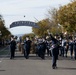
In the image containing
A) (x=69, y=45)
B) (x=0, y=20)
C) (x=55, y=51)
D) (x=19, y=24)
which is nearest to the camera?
(x=55, y=51)

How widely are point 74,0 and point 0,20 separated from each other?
40.7 m

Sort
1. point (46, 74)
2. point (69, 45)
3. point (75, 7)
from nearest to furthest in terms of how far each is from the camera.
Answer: point (46, 74) < point (69, 45) < point (75, 7)

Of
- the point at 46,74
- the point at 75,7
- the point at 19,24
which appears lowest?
the point at 46,74

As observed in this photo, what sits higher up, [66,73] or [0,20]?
[0,20]

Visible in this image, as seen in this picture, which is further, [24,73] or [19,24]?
[19,24]

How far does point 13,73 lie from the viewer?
1598 centimetres

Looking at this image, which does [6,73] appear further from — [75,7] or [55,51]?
[75,7]

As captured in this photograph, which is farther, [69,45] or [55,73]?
[69,45]

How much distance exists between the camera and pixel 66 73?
1608cm

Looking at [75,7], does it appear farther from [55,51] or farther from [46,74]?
[46,74]

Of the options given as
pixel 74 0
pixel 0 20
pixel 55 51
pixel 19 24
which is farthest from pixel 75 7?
pixel 0 20

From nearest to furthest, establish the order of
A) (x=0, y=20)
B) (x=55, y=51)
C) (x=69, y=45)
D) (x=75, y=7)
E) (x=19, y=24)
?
1. (x=55, y=51)
2. (x=69, y=45)
3. (x=19, y=24)
4. (x=75, y=7)
5. (x=0, y=20)

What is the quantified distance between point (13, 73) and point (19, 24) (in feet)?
77.3

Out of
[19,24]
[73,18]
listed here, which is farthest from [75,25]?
[19,24]
